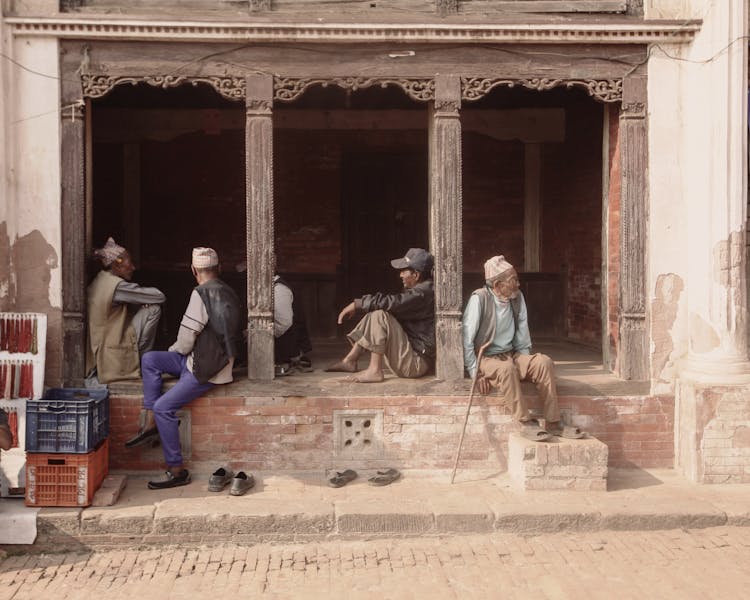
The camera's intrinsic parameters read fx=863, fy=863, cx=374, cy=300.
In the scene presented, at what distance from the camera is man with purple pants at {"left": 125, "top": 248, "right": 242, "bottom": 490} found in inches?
287

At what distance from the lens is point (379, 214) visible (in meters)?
12.4

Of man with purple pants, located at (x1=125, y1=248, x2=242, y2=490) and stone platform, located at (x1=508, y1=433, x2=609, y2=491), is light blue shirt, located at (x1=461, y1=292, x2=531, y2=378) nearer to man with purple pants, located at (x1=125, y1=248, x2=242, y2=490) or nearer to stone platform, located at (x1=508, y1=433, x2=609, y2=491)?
stone platform, located at (x1=508, y1=433, x2=609, y2=491)

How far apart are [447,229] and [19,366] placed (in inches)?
152

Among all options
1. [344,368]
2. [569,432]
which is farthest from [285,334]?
[569,432]

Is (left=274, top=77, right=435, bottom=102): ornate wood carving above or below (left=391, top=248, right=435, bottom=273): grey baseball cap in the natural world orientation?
above

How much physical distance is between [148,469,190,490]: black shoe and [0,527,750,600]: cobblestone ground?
2.64 feet

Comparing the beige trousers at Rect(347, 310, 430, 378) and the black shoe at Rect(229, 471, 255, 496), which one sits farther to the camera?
the beige trousers at Rect(347, 310, 430, 378)

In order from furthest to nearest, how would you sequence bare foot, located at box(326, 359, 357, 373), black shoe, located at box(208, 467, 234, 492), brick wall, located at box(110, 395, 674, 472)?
bare foot, located at box(326, 359, 357, 373) < brick wall, located at box(110, 395, 674, 472) < black shoe, located at box(208, 467, 234, 492)

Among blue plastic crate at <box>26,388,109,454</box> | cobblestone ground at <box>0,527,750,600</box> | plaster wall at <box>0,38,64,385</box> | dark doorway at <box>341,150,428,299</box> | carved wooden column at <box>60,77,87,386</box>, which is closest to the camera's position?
cobblestone ground at <box>0,527,750,600</box>

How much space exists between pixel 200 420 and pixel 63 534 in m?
1.57

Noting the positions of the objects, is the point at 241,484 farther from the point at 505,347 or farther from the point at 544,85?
the point at 544,85

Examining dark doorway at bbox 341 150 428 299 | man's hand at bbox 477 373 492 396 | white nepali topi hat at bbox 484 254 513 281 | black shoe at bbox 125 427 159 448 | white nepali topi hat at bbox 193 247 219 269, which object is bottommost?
black shoe at bbox 125 427 159 448

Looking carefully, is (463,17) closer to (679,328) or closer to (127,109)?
(679,328)

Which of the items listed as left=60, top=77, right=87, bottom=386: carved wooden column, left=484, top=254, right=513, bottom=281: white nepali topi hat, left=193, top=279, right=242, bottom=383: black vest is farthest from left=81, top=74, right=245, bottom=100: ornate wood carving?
left=484, top=254, right=513, bottom=281: white nepali topi hat
